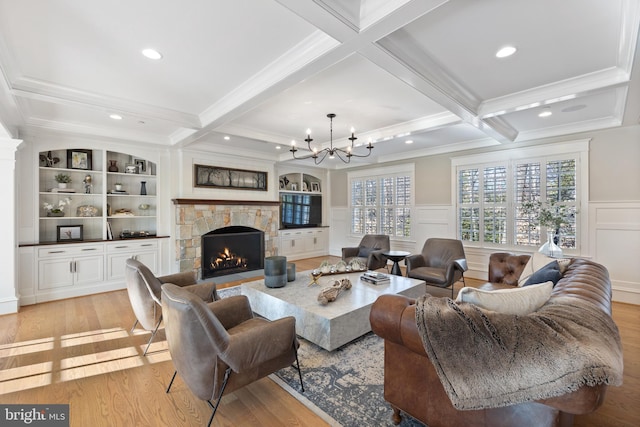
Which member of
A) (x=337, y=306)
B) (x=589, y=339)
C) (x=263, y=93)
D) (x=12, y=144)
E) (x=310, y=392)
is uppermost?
Result: (x=263, y=93)

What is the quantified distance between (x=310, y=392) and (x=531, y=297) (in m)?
1.60

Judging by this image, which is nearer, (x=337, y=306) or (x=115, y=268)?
(x=337, y=306)

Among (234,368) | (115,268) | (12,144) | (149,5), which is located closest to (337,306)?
(234,368)

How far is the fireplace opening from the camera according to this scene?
19.3ft

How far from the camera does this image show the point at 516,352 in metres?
1.29

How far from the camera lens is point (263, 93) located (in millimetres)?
2947

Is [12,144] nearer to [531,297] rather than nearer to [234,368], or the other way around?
[234,368]

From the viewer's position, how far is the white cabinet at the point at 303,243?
24.8 ft

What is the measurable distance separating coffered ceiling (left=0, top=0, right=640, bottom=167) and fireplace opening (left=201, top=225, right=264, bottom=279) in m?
2.49

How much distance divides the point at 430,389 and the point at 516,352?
0.54 meters

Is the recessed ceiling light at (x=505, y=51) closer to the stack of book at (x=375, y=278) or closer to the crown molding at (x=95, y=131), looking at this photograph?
the stack of book at (x=375, y=278)

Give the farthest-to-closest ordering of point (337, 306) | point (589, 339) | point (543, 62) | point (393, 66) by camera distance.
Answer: point (337, 306)
point (543, 62)
point (393, 66)
point (589, 339)

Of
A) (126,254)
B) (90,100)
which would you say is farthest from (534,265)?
(126,254)

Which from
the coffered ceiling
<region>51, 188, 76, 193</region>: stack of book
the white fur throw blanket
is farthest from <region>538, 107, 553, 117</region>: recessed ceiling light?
<region>51, 188, 76, 193</region>: stack of book
